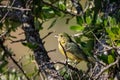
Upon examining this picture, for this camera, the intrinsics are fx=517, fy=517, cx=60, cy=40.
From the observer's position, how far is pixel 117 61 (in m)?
1.92

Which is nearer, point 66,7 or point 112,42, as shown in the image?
point 112,42

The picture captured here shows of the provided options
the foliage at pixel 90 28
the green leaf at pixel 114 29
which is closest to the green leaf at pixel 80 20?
the foliage at pixel 90 28

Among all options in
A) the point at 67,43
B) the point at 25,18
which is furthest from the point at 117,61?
the point at 67,43

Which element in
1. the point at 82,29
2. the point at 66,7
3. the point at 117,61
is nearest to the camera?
the point at 117,61

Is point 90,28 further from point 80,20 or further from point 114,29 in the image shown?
point 114,29

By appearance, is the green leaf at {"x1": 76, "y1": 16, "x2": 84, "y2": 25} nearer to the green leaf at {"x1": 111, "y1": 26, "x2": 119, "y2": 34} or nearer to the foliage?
the foliage

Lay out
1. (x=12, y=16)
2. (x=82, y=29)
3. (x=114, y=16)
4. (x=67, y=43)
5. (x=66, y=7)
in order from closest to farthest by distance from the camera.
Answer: (x=114, y=16) → (x=82, y=29) → (x=12, y=16) → (x=66, y=7) → (x=67, y=43)

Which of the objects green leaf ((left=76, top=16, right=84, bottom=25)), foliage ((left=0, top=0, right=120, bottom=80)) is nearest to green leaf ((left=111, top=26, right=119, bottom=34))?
foliage ((left=0, top=0, right=120, bottom=80))

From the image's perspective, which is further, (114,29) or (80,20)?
(80,20)

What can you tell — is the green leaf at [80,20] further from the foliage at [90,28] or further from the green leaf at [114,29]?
the green leaf at [114,29]

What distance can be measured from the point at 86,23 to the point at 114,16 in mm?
161

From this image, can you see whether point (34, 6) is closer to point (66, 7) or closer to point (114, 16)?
point (66, 7)

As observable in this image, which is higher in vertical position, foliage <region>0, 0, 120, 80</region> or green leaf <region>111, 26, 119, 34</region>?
green leaf <region>111, 26, 119, 34</region>

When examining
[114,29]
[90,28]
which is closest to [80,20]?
[90,28]
